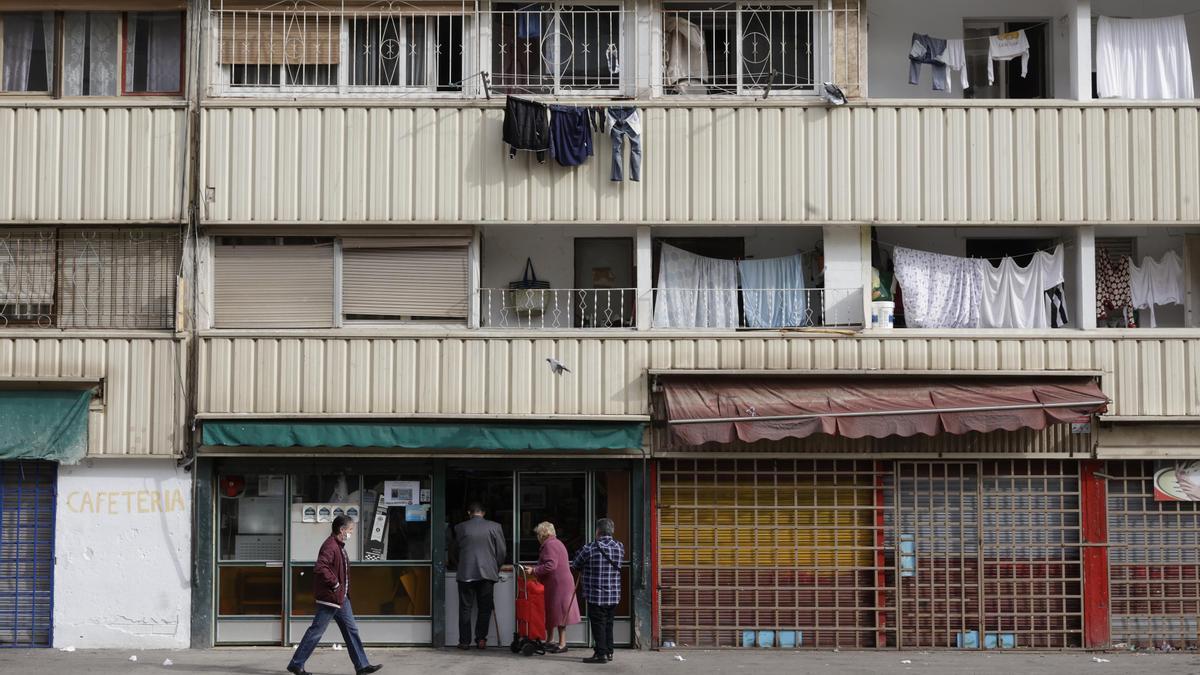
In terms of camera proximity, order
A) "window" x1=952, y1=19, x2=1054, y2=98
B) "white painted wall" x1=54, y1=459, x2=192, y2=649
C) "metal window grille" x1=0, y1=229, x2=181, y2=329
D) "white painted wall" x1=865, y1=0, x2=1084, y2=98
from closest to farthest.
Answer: "white painted wall" x1=54, y1=459, x2=192, y2=649
"metal window grille" x1=0, y1=229, x2=181, y2=329
"white painted wall" x1=865, y1=0, x2=1084, y2=98
"window" x1=952, y1=19, x2=1054, y2=98

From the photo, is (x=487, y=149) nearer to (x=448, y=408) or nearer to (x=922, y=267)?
(x=448, y=408)

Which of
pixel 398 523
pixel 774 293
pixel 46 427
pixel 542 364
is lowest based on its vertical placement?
pixel 398 523

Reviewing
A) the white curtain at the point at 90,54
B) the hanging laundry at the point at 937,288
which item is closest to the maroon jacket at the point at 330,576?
the white curtain at the point at 90,54

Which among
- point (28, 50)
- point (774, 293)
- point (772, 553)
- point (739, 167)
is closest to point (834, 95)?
point (739, 167)

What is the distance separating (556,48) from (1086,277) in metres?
6.81

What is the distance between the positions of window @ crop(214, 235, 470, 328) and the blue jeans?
369 cm

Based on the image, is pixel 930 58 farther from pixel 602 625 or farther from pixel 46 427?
pixel 46 427

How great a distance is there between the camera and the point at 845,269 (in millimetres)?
14422

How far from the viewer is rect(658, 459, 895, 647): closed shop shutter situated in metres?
14.1

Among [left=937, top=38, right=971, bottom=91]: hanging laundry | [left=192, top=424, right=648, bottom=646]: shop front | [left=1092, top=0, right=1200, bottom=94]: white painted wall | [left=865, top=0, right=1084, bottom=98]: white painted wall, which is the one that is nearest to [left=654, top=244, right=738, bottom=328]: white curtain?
[left=192, top=424, right=648, bottom=646]: shop front

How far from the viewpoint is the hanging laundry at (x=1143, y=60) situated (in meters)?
14.5

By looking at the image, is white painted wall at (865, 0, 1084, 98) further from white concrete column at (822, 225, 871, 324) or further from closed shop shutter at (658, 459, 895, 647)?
closed shop shutter at (658, 459, 895, 647)

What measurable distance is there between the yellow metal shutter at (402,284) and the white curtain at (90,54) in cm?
361

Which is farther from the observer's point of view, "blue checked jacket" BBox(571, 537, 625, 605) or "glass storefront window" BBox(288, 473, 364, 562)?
"glass storefront window" BBox(288, 473, 364, 562)
